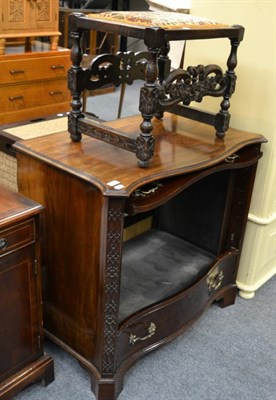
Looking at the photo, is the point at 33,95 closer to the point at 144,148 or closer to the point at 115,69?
the point at 115,69

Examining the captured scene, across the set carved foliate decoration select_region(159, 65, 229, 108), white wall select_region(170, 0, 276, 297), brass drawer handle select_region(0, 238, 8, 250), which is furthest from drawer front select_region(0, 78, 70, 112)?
brass drawer handle select_region(0, 238, 8, 250)

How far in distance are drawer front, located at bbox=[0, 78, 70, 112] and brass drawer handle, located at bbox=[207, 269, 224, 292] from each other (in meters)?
1.43

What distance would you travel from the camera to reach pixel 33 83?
2.61m

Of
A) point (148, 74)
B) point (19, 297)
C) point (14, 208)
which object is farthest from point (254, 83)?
point (19, 297)

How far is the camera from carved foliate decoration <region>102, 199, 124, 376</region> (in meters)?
1.26

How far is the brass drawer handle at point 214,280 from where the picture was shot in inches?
71.1

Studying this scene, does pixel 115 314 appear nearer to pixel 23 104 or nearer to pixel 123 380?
pixel 123 380

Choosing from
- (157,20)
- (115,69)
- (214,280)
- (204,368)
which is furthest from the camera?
(214,280)

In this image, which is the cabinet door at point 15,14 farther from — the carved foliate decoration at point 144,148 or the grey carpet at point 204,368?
the grey carpet at point 204,368

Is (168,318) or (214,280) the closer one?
(168,318)

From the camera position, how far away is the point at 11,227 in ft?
4.11

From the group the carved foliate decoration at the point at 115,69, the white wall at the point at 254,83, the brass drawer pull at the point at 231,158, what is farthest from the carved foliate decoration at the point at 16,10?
the brass drawer pull at the point at 231,158

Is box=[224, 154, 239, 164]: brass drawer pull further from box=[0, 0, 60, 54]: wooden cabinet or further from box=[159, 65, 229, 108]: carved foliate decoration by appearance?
box=[0, 0, 60, 54]: wooden cabinet

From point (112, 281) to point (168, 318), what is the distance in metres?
0.38
